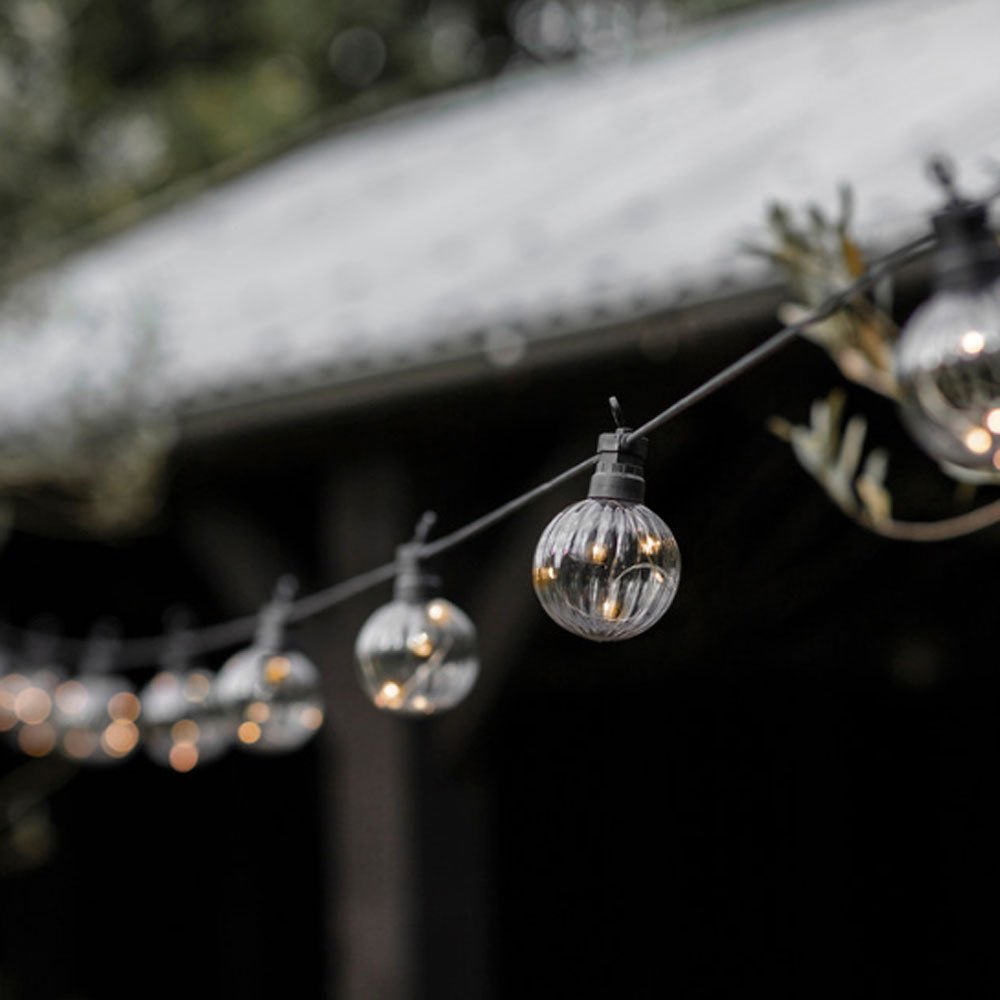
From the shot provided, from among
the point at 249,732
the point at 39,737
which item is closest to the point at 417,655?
the point at 249,732

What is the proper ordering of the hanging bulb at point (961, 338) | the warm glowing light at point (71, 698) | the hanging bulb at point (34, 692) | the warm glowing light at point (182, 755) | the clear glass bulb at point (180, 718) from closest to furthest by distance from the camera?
the hanging bulb at point (961, 338) < the clear glass bulb at point (180, 718) < the warm glowing light at point (182, 755) < the warm glowing light at point (71, 698) < the hanging bulb at point (34, 692)

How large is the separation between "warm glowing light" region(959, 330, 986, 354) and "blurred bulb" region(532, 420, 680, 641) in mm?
312

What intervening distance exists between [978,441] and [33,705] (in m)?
2.62

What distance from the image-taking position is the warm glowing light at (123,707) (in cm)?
320

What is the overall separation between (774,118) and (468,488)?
→ 4.49ft

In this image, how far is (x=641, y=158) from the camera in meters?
4.55

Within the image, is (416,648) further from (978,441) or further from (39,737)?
(39,737)

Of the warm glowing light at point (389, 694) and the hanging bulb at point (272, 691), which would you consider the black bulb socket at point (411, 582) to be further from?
the hanging bulb at point (272, 691)

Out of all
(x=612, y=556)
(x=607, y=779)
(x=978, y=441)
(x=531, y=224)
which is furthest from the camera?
(x=607, y=779)

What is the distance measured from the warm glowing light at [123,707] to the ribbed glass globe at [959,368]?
2.08 m

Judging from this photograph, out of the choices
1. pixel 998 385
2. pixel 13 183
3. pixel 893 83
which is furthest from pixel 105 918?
pixel 998 385

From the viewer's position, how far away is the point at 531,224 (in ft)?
13.6

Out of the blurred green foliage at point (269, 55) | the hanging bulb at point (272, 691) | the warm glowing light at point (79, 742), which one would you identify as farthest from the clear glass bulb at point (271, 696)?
the blurred green foliage at point (269, 55)

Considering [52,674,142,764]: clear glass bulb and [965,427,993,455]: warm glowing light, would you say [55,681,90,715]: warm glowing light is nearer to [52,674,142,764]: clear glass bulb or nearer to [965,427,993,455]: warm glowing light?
[52,674,142,764]: clear glass bulb
